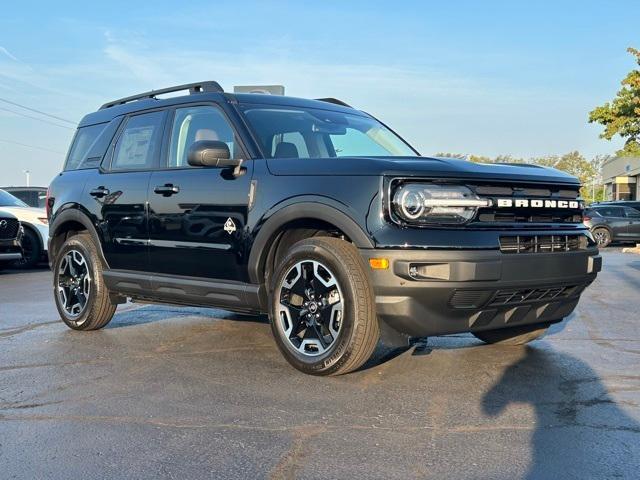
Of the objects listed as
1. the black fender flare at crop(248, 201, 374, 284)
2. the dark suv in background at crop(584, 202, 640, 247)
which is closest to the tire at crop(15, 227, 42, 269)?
the black fender flare at crop(248, 201, 374, 284)

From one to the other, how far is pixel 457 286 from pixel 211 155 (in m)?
1.94

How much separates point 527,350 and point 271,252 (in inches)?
81.0

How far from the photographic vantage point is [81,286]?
632cm

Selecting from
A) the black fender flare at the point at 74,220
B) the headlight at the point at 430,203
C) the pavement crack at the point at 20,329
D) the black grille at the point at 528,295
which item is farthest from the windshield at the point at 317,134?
the pavement crack at the point at 20,329

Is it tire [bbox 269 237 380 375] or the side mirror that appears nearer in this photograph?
tire [bbox 269 237 380 375]

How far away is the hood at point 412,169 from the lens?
13.4ft

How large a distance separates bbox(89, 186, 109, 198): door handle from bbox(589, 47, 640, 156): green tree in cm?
2170

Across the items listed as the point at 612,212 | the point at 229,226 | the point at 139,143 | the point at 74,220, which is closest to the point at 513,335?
the point at 229,226

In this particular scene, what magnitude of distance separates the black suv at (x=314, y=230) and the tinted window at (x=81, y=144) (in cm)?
24

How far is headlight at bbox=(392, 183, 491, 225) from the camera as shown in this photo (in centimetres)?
403

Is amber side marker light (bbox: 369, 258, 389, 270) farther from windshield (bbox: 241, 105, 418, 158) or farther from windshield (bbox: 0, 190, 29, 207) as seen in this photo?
windshield (bbox: 0, 190, 29, 207)

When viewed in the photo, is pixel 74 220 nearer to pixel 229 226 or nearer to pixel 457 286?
pixel 229 226

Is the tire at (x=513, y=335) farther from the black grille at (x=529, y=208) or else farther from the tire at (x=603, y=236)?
the tire at (x=603, y=236)

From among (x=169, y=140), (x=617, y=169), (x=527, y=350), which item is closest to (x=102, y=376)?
(x=169, y=140)
